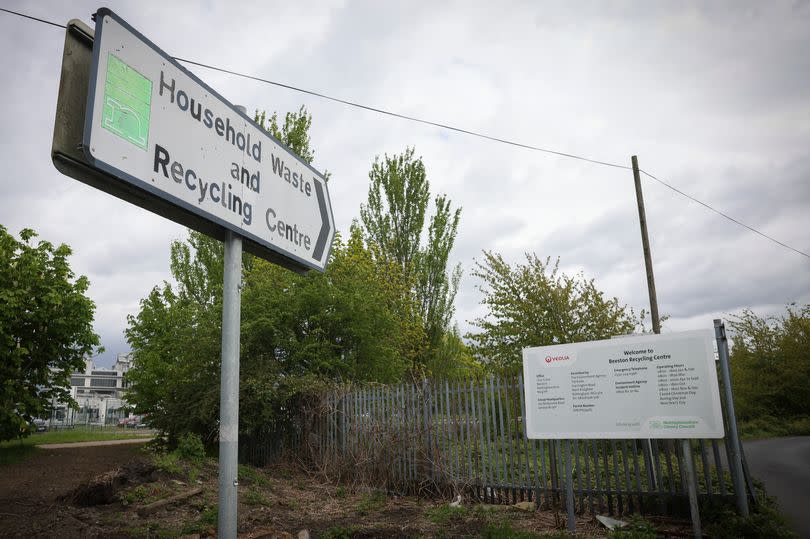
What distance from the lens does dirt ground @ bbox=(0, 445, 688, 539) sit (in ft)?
19.3

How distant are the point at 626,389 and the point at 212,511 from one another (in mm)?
5395

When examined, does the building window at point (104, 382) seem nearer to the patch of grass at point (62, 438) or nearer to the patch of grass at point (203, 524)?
the patch of grass at point (62, 438)

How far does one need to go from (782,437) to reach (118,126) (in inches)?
862

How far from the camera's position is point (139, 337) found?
2414 cm

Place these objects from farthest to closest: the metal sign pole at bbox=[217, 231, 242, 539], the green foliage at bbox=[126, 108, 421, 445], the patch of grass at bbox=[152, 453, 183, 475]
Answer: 1. the green foliage at bbox=[126, 108, 421, 445]
2. the patch of grass at bbox=[152, 453, 183, 475]
3. the metal sign pole at bbox=[217, 231, 242, 539]

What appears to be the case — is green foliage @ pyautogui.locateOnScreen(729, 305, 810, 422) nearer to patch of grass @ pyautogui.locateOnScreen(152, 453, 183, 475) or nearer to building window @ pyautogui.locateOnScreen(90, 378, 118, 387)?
patch of grass @ pyautogui.locateOnScreen(152, 453, 183, 475)

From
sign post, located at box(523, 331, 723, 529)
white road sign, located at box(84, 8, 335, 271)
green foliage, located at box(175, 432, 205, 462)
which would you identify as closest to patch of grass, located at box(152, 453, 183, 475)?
green foliage, located at box(175, 432, 205, 462)

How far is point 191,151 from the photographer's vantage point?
259 cm

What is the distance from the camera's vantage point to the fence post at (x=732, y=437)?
598 cm

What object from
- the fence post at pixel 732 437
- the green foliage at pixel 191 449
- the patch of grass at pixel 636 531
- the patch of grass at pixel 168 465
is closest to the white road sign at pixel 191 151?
the patch of grass at pixel 636 531

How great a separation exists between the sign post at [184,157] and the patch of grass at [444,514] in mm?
4945

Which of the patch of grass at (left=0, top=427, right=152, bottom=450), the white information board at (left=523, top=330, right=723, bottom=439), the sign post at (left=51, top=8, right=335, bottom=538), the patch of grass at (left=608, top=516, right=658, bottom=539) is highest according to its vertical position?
the sign post at (left=51, top=8, right=335, bottom=538)

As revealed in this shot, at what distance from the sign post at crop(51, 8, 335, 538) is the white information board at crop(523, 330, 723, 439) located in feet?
14.8

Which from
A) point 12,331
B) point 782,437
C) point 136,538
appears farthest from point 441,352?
point 136,538
